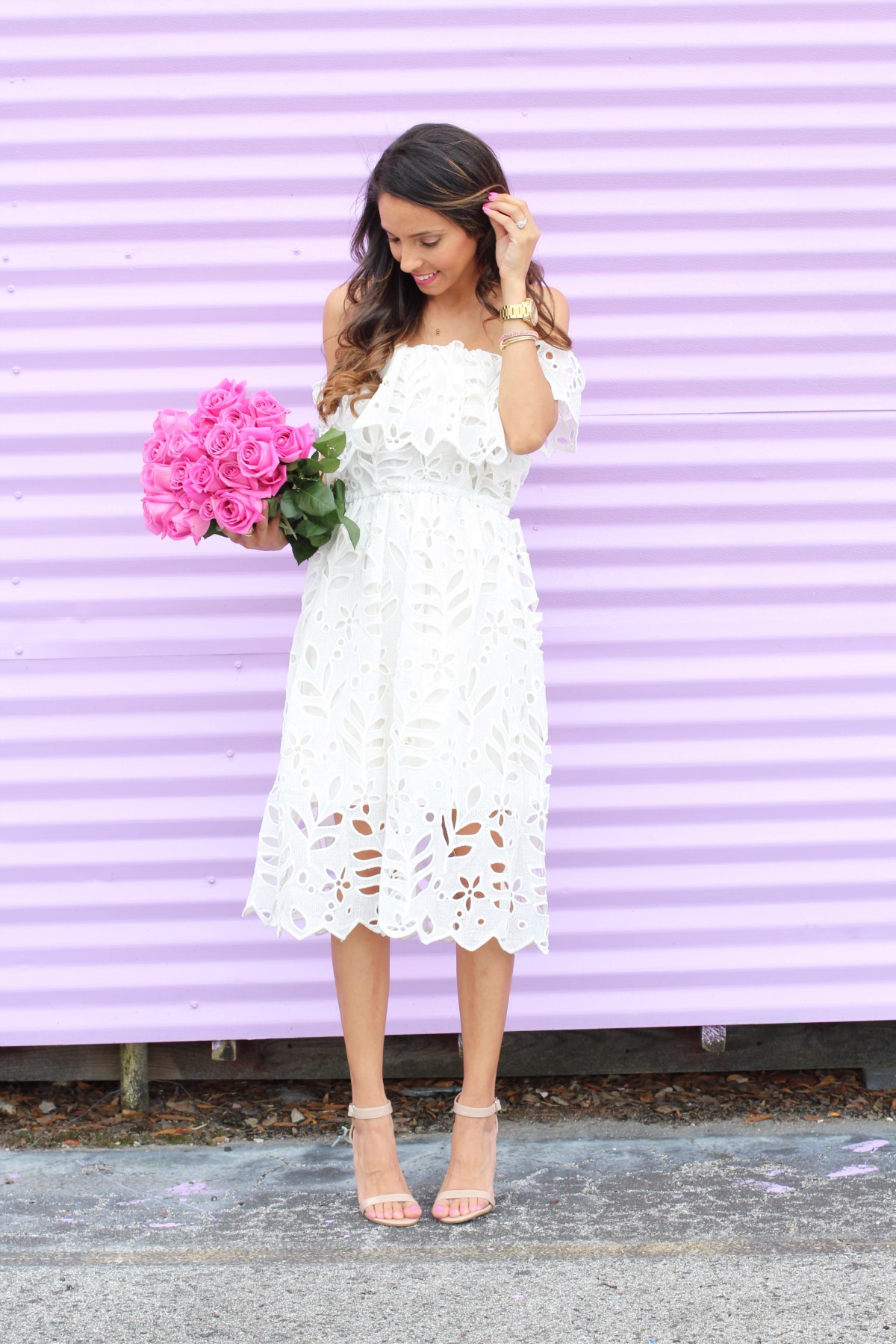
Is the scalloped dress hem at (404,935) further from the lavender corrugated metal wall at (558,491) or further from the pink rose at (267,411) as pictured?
the pink rose at (267,411)

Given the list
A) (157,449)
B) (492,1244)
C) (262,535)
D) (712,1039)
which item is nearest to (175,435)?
(157,449)

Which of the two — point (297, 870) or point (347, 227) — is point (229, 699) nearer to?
point (297, 870)

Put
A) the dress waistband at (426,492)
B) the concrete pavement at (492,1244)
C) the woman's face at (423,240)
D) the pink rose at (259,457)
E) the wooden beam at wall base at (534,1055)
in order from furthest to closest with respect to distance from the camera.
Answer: the wooden beam at wall base at (534,1055), the dress waistband at (426,492), the woman's face at (423,240), the pink rose at (259,457), the concrete pavement at (492,1244)

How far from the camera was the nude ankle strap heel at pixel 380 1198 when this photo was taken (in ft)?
8.28

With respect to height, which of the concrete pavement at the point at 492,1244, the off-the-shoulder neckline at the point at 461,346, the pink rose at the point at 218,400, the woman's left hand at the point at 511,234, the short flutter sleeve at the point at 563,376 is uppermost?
the woman's left hand at the point at 511,234

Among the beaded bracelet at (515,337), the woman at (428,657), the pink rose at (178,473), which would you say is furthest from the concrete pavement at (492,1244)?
the beaded bracelet at (515,337)

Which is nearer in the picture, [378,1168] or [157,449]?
[157,449]

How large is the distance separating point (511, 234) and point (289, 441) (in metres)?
0.60

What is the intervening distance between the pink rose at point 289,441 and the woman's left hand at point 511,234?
1.73ft

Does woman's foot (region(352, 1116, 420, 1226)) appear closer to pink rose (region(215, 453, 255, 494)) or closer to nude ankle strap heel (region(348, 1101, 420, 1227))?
nude ankle strap heel (region(348, 1101, 420, 1227))

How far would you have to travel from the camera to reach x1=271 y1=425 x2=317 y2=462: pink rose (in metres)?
2.41

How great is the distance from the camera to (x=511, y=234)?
2469mm

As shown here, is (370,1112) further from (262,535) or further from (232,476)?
(232,476)

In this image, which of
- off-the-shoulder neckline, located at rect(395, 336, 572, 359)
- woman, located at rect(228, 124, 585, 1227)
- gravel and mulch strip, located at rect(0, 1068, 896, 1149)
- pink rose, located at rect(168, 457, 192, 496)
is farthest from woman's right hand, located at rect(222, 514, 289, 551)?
gravel and mulch strip, located at rect(0, 1068, 896, 1149)
